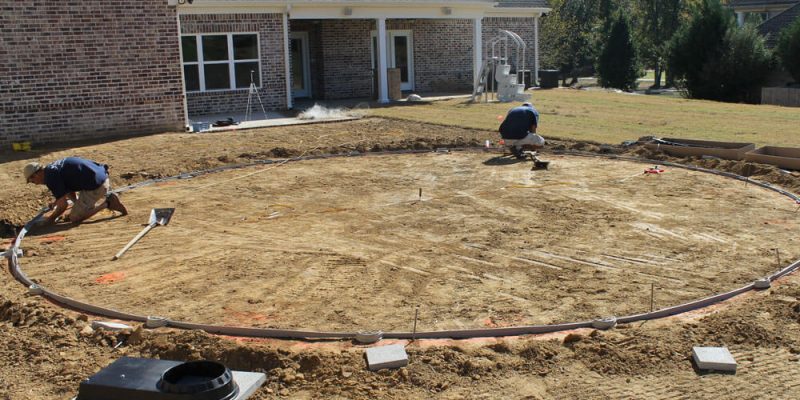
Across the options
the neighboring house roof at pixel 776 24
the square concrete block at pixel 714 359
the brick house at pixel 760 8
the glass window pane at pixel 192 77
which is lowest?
the square concrete block at pixel 714 359

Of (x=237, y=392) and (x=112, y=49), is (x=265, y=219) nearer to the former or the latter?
(x=237, y=392)

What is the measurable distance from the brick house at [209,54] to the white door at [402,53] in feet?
0.13

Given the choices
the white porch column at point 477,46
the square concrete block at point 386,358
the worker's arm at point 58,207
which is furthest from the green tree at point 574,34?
the square concrete block at point 386,358

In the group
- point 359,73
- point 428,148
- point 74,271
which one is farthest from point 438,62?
point 74,271

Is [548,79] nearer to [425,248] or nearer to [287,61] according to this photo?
[287,61]

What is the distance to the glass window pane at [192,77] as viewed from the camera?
2250 cm

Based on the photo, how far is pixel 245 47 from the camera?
76.6 ft

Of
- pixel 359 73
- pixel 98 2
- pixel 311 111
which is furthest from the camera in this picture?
pixel 359 73

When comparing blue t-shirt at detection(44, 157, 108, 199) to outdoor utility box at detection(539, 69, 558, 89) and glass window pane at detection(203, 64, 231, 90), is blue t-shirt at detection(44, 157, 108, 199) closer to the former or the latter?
glass window pane at detection(203, 64, 231, 90)

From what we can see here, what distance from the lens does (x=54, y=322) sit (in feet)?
22.5

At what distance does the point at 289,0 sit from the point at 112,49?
6.67 meters

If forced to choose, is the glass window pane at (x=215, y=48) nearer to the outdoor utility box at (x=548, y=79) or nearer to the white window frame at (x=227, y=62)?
→ the white window frame at (x=227, y=62)

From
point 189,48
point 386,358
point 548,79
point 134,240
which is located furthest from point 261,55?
point 386,358

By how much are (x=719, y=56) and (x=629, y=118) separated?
1213cm
